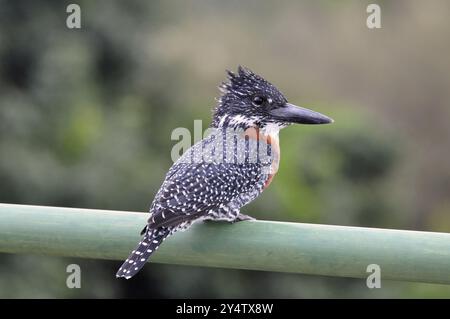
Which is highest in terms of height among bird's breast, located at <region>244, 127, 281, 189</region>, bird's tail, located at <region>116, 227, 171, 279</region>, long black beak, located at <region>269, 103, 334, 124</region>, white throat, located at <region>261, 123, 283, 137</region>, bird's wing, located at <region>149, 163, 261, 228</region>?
long black beak, located at <region>269, 103, 334, 124</region>

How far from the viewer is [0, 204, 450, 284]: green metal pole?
3016mm

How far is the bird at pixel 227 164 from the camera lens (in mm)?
3650

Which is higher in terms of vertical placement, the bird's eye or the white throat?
the bird's eye

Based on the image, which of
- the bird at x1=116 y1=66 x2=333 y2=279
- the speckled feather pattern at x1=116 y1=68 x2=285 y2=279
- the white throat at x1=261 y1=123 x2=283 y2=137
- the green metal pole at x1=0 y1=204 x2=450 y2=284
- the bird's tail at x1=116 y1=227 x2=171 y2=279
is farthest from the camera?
the white throat at x1=261 y1=123 x2=283 y2=137

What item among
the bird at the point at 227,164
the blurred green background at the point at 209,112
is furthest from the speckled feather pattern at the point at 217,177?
the blurred green background at the point at 209,112

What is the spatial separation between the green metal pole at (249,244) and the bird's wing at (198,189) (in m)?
0.21

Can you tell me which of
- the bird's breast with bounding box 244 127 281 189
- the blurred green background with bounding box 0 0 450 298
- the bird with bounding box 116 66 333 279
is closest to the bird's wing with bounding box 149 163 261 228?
the bird with bounding box 116 66 333 279

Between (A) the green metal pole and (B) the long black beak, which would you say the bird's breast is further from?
(A) the green metal pole

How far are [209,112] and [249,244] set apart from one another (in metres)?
6.89

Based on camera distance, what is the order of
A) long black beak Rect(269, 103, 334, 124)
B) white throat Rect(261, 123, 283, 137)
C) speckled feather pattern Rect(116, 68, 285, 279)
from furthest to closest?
white throat Rect(261, 123, 283, 137), long black beak Rect(269, 103, 334, 124), speckled feather pattern Rect(116, 68, 285, 279)

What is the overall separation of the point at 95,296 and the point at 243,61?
6.50 m

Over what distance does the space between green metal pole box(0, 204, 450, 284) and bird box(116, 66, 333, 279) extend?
0.15 m

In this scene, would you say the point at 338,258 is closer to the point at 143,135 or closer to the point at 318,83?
the point at 143,135

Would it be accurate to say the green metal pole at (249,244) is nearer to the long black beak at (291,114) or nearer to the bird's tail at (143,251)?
the bird's tail at (143,251)
